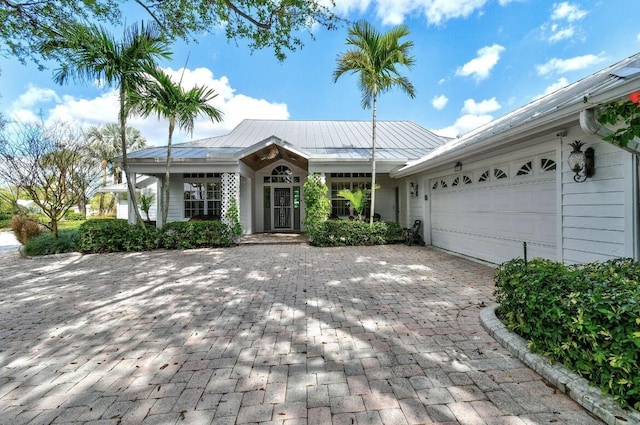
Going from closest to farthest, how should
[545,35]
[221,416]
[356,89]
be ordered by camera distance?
1. [221,416]
2. [545,35]
3. [356,89]

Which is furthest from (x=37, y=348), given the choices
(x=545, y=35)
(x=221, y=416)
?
(x=545, y=35)

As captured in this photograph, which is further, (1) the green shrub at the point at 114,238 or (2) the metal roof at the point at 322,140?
(2) the metal roof at the point at 322,140

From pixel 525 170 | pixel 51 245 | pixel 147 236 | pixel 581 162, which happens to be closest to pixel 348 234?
pixel 525 170

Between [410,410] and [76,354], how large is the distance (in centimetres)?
316

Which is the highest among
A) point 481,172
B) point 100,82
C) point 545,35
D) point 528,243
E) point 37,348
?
point 545,35

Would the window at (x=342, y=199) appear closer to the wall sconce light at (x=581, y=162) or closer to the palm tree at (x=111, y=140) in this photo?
the wall sconce light at (x=581, y=162)

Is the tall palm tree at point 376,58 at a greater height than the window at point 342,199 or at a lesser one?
greater

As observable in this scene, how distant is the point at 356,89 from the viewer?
9.22 meters

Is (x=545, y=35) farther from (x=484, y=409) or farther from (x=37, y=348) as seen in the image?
(x=37, y=348)

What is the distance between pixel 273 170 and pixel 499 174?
30.3ft

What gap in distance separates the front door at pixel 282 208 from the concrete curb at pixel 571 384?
10786 millimetres

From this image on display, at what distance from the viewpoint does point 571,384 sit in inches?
77.0

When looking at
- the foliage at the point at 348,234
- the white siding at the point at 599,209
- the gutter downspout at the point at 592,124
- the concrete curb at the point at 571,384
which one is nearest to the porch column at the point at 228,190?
the foliage at the point at 348,234

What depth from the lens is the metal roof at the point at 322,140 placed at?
34.3ft
